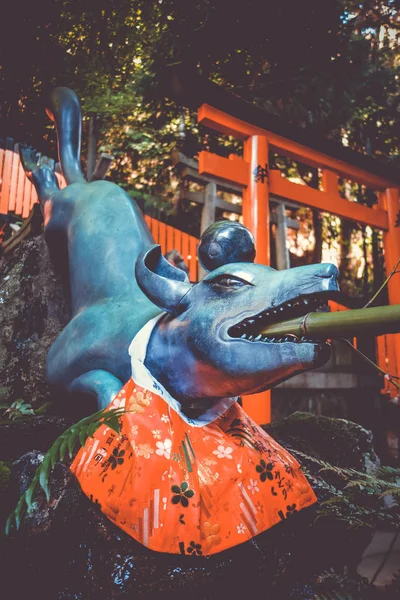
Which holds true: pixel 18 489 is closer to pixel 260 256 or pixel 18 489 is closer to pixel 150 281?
pixel 150 281

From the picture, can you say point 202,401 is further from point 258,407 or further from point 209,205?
point 209,205

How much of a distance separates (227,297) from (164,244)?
5252 millimetres

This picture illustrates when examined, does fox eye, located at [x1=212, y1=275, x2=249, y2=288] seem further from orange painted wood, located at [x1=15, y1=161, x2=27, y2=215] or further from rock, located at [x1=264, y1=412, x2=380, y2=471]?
orange painted wood, located at [x1=15, y1=161, x2=27, y2=215]

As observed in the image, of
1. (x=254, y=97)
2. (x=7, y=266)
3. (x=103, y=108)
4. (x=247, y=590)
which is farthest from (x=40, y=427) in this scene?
(x=103, y=108)

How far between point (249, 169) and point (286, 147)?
800 mm

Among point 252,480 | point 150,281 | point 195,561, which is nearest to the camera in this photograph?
point 195,561

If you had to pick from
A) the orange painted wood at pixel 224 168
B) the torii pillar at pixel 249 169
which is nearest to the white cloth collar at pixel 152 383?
the torii pillar at pixel 249 169

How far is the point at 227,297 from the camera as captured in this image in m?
1.73

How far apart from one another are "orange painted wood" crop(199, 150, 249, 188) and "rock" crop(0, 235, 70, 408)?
2254 millimetres

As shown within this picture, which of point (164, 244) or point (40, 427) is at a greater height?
point (164, 244)

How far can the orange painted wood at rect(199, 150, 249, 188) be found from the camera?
5305mm

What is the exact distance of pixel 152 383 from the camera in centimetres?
177

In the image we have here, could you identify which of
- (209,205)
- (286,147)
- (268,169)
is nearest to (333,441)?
(268,169)

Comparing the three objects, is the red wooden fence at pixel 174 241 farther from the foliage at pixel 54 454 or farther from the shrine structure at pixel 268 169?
the foliage at pixel 54 454
